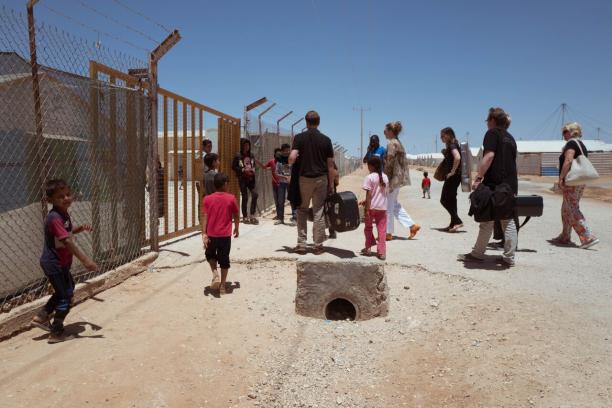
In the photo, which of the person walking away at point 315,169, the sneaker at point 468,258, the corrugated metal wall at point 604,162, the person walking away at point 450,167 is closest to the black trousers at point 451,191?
the person walking away at point 450,167

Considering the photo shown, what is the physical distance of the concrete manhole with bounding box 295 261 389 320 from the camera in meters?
4.50

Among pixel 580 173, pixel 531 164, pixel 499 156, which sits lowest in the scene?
pixel 580 173

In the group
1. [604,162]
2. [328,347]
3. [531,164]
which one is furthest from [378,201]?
[531,164]

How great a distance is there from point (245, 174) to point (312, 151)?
3.17 m

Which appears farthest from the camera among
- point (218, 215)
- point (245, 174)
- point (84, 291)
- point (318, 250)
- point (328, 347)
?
point (245, 174)

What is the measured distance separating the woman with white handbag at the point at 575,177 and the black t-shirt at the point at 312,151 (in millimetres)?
3349

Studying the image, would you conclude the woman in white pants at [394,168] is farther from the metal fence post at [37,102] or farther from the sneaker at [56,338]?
the sneaker at [56,338]

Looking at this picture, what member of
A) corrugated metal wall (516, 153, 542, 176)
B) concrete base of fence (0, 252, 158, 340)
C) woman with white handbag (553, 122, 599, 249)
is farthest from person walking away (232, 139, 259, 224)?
corrugated metal wall (516, 153, 542, 176)

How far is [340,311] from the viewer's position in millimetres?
5070

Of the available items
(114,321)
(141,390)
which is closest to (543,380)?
(141,390)

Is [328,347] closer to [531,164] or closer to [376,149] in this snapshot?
[376,149]

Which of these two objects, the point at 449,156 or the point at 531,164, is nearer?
the point at 449,156

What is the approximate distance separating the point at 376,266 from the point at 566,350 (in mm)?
1668

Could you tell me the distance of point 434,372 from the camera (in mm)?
3367
